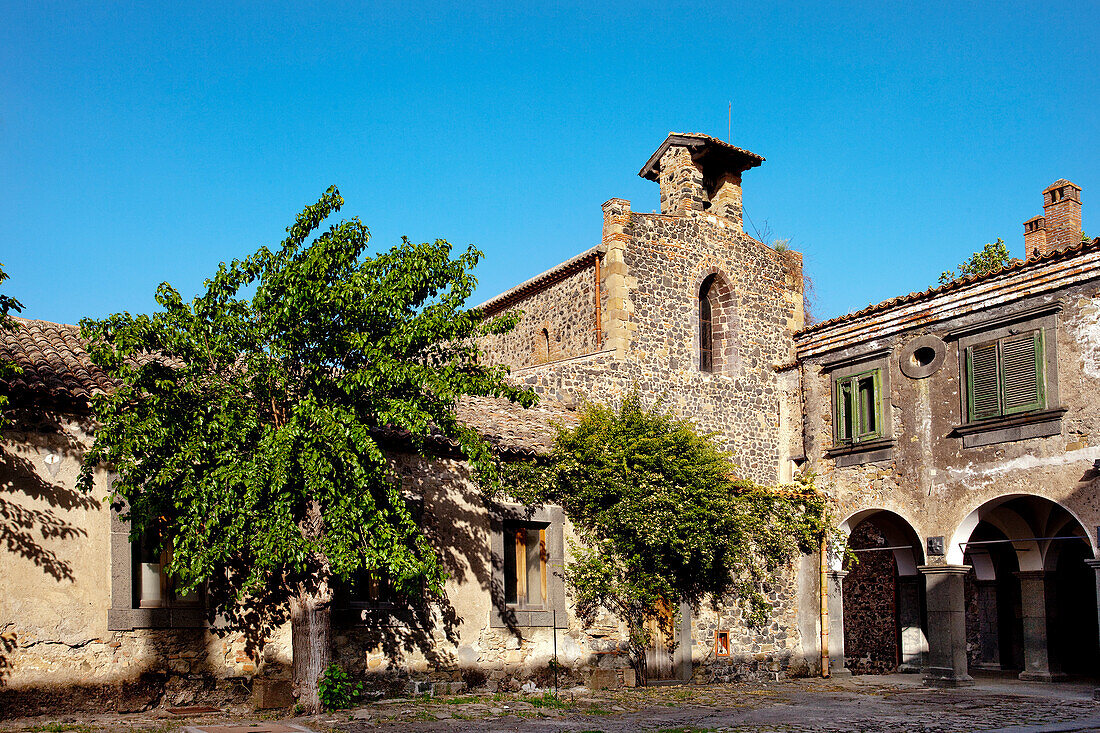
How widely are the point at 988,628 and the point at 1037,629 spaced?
9.84ft

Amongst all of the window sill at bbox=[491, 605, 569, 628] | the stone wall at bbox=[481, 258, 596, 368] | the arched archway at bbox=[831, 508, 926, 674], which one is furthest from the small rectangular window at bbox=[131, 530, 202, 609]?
the arched archway at bbox=[831, 508, 926, 674]

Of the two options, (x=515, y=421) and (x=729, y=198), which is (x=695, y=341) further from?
(x=515, y=421)

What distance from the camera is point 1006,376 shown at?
16.7 metres

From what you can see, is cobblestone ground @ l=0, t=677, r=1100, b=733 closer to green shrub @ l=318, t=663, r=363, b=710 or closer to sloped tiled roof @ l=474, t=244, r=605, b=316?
green shrub @ l=318, t=663, r=363, b=710

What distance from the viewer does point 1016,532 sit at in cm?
1972

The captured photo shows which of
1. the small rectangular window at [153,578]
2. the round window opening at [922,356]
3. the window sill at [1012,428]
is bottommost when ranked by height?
the small rectangular window at [153,578]

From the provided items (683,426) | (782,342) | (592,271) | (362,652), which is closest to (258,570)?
(362,652)

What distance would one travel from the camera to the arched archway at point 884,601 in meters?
21.0

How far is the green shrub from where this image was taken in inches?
493

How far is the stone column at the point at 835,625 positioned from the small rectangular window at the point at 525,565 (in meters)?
6.20

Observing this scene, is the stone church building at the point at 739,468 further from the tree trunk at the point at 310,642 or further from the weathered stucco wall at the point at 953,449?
the tree trunk at the point at 310,642

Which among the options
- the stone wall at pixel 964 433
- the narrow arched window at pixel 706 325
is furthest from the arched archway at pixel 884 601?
the narrow arched window at pixel 706 325

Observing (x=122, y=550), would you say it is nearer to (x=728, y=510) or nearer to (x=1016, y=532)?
(x=728, y=510)

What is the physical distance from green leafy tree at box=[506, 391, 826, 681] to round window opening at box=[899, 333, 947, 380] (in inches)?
156
